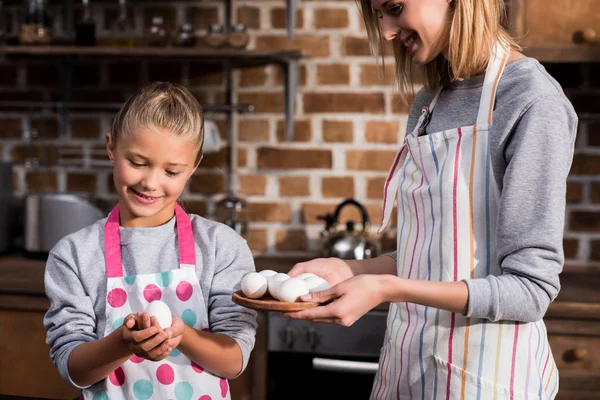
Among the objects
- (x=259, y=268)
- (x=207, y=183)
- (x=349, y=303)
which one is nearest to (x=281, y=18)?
(x=207, y=183)

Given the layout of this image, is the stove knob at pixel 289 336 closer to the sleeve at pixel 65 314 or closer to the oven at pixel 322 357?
the oven at pixel 322 357

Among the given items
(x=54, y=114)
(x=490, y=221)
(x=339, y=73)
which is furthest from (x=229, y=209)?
(x=490, y=221)

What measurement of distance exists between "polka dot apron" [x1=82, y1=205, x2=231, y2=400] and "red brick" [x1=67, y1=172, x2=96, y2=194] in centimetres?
137

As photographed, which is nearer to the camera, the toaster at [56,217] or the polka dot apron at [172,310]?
the polka dot apron at [172,310]

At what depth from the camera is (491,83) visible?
4.12ft

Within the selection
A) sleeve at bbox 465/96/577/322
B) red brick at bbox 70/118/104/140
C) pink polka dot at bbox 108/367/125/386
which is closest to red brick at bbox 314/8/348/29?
red brick at bbox 70/118/104/140

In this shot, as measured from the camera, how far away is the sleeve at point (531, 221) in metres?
1.15

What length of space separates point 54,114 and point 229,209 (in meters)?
0.72

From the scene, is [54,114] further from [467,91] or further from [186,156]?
[467,91]

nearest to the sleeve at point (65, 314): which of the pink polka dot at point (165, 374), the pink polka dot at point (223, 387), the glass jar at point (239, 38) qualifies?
the pink polka dot at point (165, 374)

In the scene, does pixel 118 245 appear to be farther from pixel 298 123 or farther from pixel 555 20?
pixel 555 20

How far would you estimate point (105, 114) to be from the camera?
2.64 meters

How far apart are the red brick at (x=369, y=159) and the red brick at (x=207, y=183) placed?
43 cm

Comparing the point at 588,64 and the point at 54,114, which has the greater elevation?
the point at 588,64
